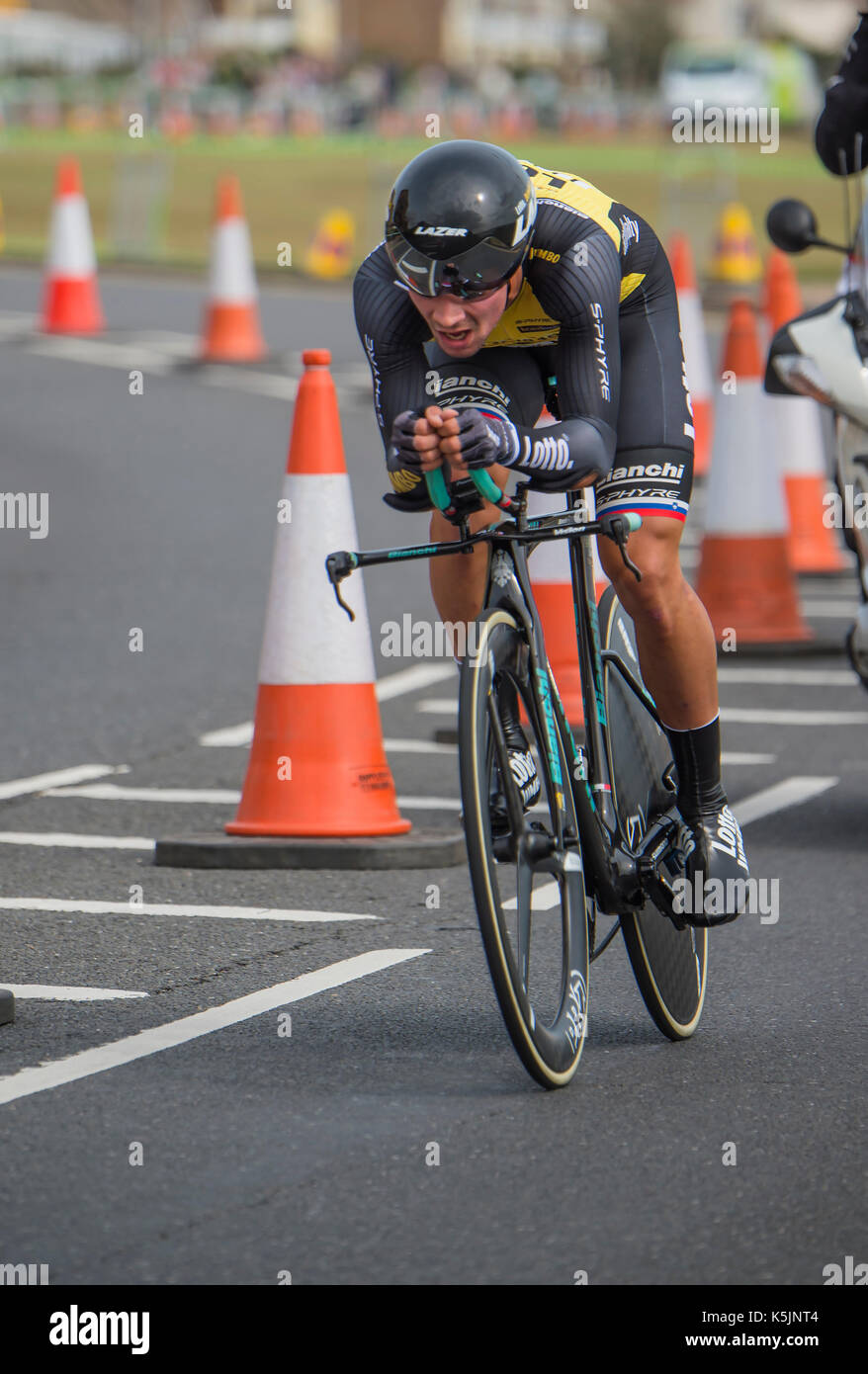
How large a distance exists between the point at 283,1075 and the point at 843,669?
5.55 m

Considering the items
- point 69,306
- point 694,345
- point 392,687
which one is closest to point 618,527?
point 392,687

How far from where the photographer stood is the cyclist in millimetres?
4488

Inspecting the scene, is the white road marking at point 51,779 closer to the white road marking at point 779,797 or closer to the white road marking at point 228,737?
the white road marking at point 228,737

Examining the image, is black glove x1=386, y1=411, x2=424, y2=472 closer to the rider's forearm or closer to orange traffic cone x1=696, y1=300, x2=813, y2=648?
the rider's forearm

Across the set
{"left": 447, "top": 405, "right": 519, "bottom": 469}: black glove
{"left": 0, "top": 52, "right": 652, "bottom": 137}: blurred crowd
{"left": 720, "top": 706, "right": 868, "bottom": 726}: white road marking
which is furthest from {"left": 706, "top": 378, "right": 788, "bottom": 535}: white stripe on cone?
{"left": 0, "top": 52, "right": 652, "bottom": 137}: blurred crowd

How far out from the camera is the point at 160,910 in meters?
6.17

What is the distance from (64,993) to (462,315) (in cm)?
172

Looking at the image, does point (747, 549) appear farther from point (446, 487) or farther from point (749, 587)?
point (446, 487)

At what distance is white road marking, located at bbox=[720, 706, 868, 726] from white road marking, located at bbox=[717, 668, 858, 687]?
548 millimetres

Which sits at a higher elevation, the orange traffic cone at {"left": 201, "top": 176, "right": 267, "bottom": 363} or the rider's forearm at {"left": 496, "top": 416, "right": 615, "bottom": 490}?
the orange traffic cone at {"left": 201, "top": 176, "right": 267, "bottom": 363}

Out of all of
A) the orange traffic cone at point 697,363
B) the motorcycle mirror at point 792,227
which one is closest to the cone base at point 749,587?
the motorcycle mirror at point 792,227

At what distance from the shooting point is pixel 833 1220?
3.94 m

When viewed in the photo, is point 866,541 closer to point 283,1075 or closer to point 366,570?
point 283,1075

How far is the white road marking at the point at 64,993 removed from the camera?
208 inches
